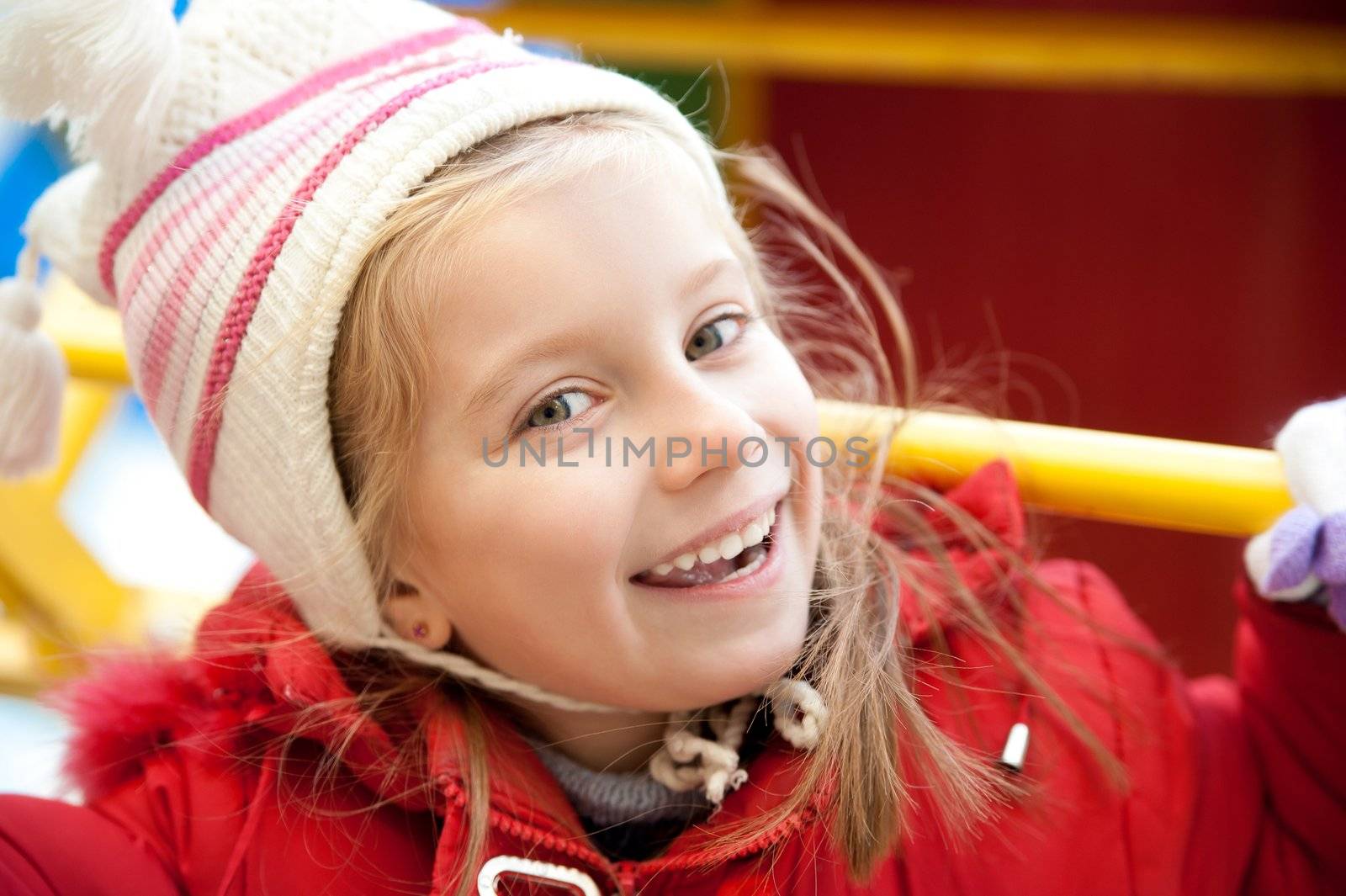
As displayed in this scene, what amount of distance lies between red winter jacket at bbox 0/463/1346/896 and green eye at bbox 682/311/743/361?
234 millimetres

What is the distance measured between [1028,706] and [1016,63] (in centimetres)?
132

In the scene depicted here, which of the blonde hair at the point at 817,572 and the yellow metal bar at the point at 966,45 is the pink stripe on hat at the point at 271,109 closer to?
the blonde hair at the point at 817,572

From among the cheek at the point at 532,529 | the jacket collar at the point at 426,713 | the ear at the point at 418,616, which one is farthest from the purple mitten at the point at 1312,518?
the ear at the point at 418,616

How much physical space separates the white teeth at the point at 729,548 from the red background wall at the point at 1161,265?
43.9 inches

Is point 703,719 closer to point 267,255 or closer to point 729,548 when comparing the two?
point 729,548

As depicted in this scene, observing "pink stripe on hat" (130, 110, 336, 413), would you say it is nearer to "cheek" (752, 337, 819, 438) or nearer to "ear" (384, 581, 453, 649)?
"ear" (384, 581, 453, 649)

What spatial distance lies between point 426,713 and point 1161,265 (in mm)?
1482

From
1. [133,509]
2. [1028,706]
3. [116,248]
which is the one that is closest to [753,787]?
[1028,706]

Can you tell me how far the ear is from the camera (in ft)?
2.65

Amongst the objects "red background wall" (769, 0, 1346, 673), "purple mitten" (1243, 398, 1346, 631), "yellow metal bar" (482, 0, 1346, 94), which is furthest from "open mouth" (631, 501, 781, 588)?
"yellow metal bar" (482, 0, 1346, 94)

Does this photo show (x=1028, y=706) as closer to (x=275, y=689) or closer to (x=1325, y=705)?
(x=1325, y=705)

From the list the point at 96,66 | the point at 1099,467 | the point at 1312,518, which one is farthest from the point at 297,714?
the point at 1312,518

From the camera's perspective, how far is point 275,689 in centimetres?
82

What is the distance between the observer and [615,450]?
0.71m
